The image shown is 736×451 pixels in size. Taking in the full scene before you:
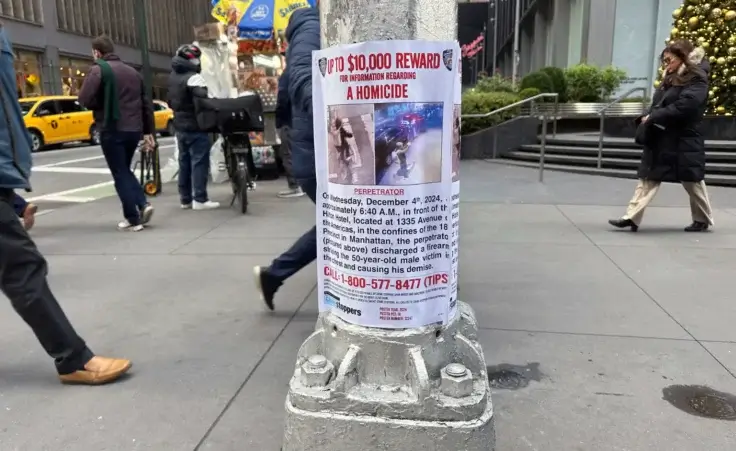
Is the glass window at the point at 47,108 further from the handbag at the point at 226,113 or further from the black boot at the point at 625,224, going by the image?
the black boot at the point at 625,224

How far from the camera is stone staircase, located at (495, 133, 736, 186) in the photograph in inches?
408

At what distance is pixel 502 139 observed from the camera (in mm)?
13875

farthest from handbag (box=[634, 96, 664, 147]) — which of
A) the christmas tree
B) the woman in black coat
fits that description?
the christmas tree

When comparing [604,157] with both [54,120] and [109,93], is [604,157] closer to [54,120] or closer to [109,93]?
[109,93]

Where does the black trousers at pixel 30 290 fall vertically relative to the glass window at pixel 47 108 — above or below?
below

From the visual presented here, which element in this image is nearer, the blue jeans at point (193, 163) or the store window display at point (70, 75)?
the blue jeans at point (193, 163)

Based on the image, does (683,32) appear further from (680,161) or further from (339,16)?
(339,16)

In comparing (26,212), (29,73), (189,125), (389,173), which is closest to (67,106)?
(29,73)

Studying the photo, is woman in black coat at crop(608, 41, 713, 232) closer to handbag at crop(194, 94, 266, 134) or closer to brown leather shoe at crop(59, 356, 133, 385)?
handbag at crop(194, 94, 266, 134)

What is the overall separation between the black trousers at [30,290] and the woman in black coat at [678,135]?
5661 mm

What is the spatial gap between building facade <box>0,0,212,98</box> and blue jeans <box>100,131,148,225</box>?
23.3m

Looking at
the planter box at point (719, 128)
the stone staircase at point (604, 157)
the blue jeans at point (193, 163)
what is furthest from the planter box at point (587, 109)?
the blue jeans at point (193, 163)

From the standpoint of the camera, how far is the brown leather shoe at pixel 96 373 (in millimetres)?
3219

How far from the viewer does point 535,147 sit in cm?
1356
